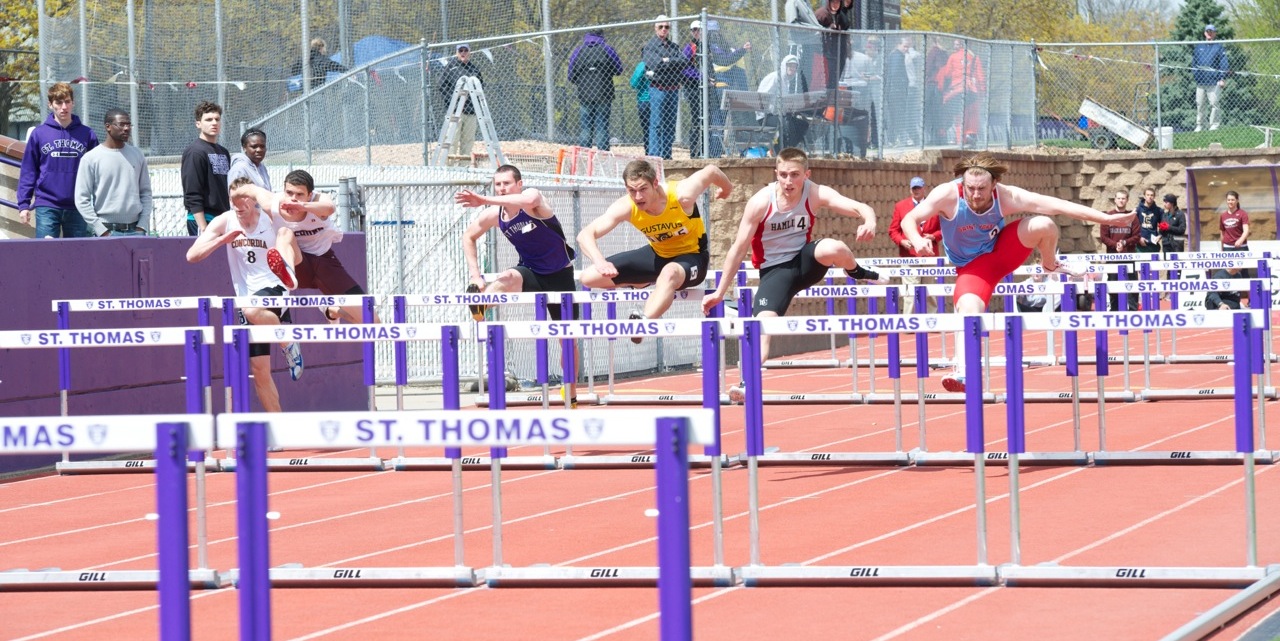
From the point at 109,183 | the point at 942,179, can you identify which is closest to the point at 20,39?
the point at 942,179

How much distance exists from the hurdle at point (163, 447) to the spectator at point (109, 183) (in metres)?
10.6

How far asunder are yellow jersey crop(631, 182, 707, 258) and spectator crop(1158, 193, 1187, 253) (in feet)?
54.8

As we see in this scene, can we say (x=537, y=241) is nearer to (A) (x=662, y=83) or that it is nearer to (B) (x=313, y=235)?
(B) (x=313, y=235)

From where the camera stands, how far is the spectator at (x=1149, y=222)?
27.1 meters

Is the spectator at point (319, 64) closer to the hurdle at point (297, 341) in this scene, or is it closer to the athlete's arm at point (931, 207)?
the hurdle at point (297, 341)

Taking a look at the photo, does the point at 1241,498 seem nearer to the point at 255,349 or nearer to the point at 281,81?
the point at 255,349

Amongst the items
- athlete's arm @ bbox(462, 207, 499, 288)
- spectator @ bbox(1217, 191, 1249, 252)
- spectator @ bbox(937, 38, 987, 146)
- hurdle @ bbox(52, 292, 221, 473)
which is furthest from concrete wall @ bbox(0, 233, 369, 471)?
spectator @ bbox(1217, 191, 1249, 252)

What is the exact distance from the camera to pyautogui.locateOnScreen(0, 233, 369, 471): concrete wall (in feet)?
40.1

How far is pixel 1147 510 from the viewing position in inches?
339

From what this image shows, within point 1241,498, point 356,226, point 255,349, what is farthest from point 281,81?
point 1241,498

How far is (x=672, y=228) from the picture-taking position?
12.3 metres

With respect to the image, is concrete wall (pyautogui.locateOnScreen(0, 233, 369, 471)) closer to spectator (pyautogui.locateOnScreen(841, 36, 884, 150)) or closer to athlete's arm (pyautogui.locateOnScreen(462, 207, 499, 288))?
athlete's arm (pyautogui.locateOnScreen(462, 207, 499, 288))

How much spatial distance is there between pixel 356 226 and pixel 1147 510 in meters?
10.8

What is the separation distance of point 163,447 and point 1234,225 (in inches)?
950
